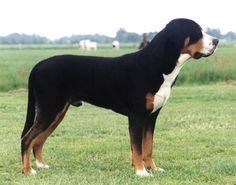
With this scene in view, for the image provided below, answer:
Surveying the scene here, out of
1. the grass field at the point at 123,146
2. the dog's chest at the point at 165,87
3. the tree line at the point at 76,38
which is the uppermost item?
the dog's chest at the point at 165,87

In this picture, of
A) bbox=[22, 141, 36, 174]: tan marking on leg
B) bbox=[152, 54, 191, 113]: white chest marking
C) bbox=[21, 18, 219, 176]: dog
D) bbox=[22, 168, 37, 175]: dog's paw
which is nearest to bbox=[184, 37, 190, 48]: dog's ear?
bbox=[21, 18, 219, 176]: dog

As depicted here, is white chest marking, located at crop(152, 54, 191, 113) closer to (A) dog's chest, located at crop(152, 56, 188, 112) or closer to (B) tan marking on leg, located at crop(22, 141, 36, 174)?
(A) dog's chest, located at crop(152, 56, 188, 112)

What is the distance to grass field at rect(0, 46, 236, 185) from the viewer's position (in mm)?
7535

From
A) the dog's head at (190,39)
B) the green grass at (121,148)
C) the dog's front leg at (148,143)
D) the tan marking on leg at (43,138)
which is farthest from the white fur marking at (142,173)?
the dog's head at (190,39)

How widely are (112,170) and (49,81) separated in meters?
1.45

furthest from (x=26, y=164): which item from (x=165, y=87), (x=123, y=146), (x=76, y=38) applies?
(x=76, y=38)

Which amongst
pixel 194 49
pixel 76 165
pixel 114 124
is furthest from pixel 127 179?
pixel 114 124

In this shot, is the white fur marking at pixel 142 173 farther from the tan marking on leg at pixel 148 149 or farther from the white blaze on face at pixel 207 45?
the white blaze on face at pixel 207 45

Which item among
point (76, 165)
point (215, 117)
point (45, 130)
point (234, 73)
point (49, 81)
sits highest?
point (49, 81)

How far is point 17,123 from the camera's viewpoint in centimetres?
1292

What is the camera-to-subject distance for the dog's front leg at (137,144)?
7680 mm

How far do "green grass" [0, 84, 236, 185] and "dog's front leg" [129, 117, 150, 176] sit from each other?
0.50ft

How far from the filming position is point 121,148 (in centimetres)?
973

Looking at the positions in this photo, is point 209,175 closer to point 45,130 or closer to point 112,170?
point 112,170
